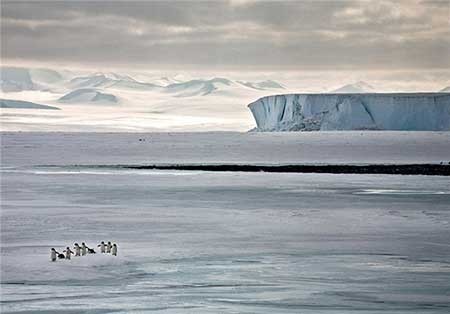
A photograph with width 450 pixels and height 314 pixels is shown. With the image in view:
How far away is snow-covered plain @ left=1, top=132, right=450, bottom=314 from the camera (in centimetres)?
1007

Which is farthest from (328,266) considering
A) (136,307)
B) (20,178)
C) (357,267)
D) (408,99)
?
→ (408,99)

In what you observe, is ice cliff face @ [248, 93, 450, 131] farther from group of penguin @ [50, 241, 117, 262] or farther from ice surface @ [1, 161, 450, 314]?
group of penguin @ [50, 241, 117, 262]

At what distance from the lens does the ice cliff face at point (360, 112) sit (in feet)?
290

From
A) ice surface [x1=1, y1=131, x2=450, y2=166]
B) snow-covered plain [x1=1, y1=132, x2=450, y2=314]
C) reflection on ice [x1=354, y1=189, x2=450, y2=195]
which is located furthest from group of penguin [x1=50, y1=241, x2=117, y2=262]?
ice surface [x1=1, y1=131, x2=450, y2=166]

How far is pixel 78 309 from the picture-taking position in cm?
950

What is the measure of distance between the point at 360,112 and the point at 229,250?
76908mm

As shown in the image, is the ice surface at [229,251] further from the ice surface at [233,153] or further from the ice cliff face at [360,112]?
the ice cliff face at [360,112]

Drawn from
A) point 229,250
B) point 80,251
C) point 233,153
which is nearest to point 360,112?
point 233,153

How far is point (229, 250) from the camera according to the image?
45.2 feet

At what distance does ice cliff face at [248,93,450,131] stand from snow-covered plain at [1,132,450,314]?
63428 millimetres

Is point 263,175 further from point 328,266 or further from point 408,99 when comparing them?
point 408,99

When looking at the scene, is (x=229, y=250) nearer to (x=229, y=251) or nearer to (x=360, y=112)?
(x=229, y=251)

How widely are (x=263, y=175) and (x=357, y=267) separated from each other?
75.9 feet

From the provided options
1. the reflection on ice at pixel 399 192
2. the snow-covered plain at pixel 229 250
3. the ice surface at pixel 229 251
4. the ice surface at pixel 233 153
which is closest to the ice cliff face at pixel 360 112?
the ice surface at pixel 233 153
